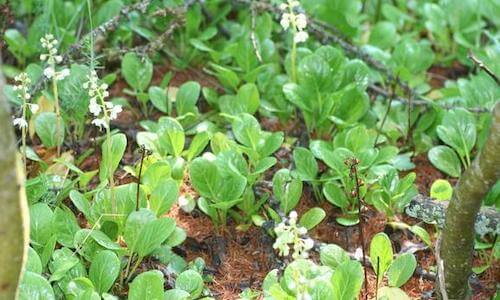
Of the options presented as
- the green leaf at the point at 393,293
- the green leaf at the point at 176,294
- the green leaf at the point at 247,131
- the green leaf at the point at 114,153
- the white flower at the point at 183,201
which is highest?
the green leaf at the point at 114,153

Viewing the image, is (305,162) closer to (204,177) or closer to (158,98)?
(204,177)

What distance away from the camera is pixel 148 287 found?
232 cm

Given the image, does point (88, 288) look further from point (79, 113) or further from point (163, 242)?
point (79, 113)

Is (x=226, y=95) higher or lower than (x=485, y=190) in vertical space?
lower

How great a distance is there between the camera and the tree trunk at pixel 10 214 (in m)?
1.75

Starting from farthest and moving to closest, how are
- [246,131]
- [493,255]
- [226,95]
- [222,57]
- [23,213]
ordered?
[222,57] → [226,95] → [246,131] → [493,255] → [23,213]

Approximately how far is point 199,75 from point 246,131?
86 cm

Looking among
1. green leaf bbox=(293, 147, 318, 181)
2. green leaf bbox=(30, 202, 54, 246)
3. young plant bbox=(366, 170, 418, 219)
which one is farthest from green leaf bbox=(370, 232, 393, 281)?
green leaf bbox=(30, 202, 54, 246)

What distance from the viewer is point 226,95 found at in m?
3.34

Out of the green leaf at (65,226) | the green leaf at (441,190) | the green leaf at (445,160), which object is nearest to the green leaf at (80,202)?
the green leaf at (65,226)

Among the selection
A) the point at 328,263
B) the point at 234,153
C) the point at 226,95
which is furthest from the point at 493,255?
the point at 226,95

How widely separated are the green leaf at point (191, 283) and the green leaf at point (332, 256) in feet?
1.31

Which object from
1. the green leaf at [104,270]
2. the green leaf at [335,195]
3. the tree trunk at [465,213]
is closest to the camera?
the tree trunk at [465,213]

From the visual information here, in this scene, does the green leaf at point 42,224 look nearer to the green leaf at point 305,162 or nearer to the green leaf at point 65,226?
the green leaf at point 65,226
